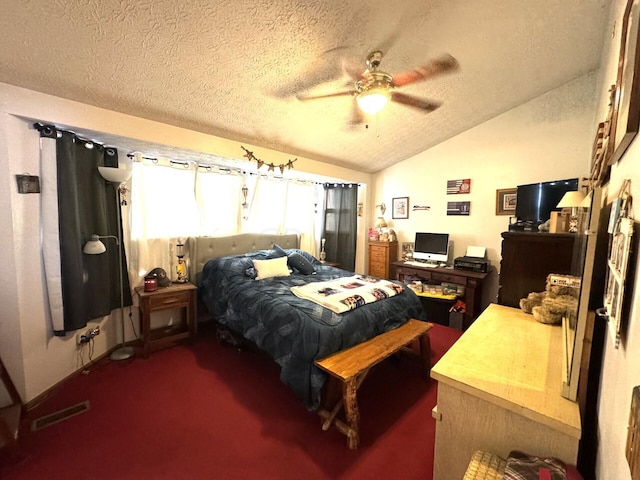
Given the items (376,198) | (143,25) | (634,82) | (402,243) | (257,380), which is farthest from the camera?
(376,198)

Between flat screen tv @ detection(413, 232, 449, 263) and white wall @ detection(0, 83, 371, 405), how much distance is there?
3748mm

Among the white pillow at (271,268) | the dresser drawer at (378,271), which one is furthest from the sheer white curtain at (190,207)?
the dresser drawer at (378,271)

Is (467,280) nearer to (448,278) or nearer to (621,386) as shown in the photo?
(448,278)

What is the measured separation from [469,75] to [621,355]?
2.62m

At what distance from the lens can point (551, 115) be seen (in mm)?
3164

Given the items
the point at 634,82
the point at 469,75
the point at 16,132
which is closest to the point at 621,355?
the point at 634,82

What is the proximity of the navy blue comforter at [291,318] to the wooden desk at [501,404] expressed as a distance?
33.4 inches

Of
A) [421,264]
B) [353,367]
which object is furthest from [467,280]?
[353,367]

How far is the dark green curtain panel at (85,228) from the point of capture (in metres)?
2.13

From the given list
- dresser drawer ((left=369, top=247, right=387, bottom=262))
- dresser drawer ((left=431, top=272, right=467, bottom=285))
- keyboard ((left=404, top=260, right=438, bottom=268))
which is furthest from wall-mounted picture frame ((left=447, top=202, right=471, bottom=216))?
dresser drawer ((left=369, top=247, right=387, bottom=262))

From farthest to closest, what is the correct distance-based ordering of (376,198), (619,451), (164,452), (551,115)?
(376,198)
(551,115)
(164,452)
(619,451)

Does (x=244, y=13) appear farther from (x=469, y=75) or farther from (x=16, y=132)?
(x=469, y=75)

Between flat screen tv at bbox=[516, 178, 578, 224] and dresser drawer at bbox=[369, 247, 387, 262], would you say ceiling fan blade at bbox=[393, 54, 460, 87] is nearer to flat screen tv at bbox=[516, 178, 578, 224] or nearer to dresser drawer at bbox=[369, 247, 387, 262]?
flat screen tv at bbox=[516, 178, 578, 224]

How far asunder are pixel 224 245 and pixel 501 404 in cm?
326
